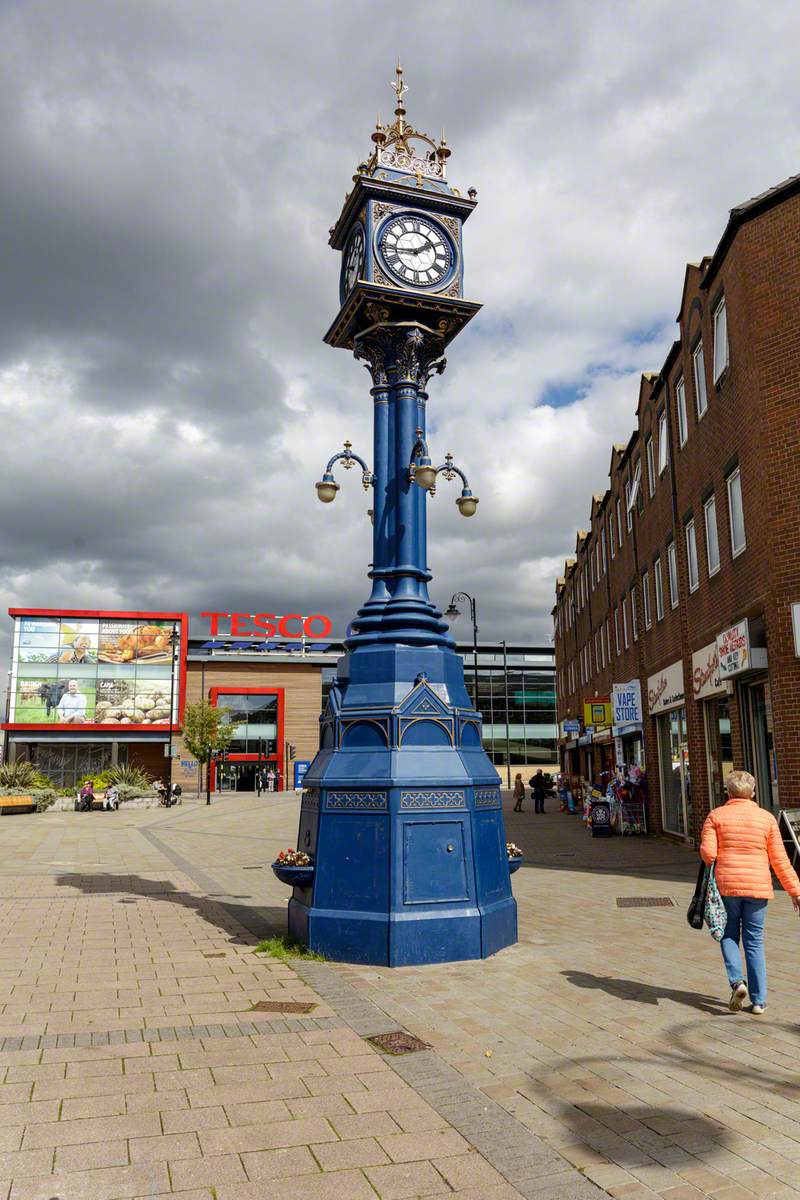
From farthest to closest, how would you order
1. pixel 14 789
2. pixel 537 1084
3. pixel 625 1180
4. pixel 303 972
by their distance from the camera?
pixel 14 789
pixel 303 972
pixel 537 1084
pixel 625 1180

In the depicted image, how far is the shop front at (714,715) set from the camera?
17078mm

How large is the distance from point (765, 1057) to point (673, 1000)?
1426 millimetres

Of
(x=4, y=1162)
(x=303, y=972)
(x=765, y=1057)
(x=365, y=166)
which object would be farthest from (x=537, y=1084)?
(x=365, y=166)

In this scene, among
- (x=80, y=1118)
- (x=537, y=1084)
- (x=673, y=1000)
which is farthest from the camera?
(x=673, y=1000)

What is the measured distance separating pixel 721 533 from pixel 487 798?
9.83 meters

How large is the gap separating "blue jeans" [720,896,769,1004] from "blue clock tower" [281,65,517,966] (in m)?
2.29

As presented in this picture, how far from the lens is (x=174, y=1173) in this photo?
3.93m

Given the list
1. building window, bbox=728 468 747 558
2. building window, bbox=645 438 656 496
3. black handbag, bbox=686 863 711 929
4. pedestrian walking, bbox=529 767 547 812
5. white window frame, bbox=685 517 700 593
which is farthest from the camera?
pedestrian walking, bbox=529 767 547 812

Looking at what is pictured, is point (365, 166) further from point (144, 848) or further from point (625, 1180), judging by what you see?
point (144, 848)

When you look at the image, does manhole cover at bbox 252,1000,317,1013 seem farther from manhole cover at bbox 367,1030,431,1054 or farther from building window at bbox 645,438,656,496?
building window at bbox 645,438,656,496

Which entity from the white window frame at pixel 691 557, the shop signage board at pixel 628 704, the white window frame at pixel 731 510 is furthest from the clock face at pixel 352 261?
the shop signage board at pixel 628 704

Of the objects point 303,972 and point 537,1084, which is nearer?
point 537,1084

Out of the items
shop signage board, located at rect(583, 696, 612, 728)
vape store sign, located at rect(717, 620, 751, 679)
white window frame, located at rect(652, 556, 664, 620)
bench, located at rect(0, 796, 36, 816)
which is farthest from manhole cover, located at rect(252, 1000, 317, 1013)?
bench, located at rect(0, 796, 36, 816)

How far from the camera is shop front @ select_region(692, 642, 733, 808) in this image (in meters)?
17.1
